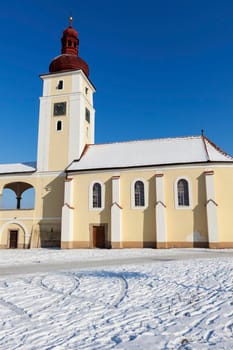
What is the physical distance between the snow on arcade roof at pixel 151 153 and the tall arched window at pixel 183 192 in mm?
1729

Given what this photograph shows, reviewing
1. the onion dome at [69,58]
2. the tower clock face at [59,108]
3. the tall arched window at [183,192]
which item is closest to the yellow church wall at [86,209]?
the tall arched window at [183,192]

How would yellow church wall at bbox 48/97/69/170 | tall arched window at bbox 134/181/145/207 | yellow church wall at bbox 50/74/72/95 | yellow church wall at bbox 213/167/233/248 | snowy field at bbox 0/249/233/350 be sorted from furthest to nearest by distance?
yellow church wall at bbox 50/74/72/95, yellow church wall at bbox 48/97/69/170, tall arched window at bbox 134/181/145/207, yellow church wall at bbox 213/167/233/248, snowy field at bbox 0/249/233/350

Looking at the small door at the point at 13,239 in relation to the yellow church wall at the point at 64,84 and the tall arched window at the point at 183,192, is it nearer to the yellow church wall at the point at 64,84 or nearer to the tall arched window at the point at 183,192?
the yellow church wall at the point at 64,84

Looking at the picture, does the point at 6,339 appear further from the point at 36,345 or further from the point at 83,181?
the point at 83,181

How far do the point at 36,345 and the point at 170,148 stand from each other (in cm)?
2418

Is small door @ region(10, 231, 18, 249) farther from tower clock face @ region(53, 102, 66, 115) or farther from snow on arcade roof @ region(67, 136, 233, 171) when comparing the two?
tower clock face @ region(53, 102, 66, 115)

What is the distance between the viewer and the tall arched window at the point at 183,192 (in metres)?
24.2

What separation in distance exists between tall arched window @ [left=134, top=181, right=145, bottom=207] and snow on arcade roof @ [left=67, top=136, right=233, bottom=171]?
1651 mm

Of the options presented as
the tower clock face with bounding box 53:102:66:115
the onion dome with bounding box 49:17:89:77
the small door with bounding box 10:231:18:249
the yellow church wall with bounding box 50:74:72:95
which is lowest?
the small door with bounding box 10:231:18:249

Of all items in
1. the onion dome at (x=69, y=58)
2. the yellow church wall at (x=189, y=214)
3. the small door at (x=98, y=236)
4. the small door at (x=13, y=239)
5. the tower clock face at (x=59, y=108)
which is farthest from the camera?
the onion dome at (x=69, y=58)

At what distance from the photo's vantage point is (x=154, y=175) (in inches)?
990

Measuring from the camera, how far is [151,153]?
88.9ft

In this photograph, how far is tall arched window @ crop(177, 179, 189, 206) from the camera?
24.2 m

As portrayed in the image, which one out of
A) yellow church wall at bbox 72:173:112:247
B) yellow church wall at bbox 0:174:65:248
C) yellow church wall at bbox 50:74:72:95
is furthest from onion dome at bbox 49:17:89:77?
yellow church wall at bbox 72:173:112:247
